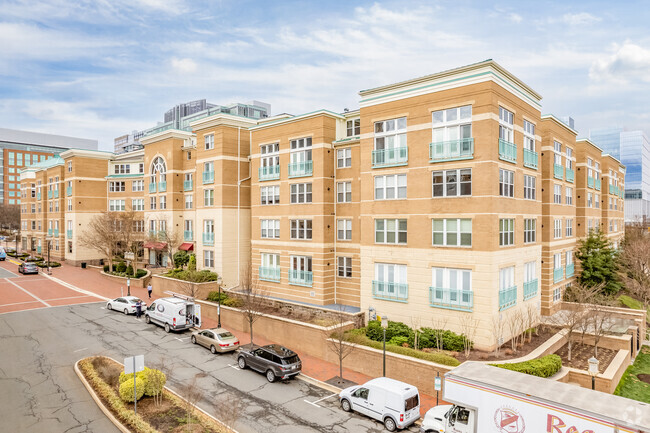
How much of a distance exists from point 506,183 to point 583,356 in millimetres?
11414

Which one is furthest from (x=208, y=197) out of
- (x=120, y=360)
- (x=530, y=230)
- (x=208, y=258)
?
(x=530, y=230)

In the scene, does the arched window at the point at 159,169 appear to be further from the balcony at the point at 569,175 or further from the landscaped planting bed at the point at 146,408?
the balcony at the point at 569,175

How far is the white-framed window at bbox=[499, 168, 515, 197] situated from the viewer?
2315cm

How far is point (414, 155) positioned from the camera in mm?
24797

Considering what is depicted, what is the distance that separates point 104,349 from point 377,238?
18.4m

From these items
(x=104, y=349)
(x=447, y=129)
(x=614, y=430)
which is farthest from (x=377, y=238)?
(x=104, y=349)

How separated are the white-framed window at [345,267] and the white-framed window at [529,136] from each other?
47.6 ft

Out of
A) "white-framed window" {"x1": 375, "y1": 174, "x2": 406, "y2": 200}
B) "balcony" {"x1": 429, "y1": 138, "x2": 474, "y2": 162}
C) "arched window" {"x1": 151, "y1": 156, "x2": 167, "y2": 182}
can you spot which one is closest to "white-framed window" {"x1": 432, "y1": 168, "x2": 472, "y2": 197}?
"balcony" {"x1": 429, "y1": 138, "x2": 474, "y2": 162}

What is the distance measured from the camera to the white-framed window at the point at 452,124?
23016mm

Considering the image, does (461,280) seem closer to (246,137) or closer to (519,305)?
(519,305)

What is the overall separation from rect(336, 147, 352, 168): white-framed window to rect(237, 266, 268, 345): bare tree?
11477mm

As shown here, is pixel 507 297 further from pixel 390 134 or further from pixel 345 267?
pixel 390 134

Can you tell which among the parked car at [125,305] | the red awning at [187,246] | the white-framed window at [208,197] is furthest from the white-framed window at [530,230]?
the red awning at [187,246]

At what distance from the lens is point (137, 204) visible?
187 feet
